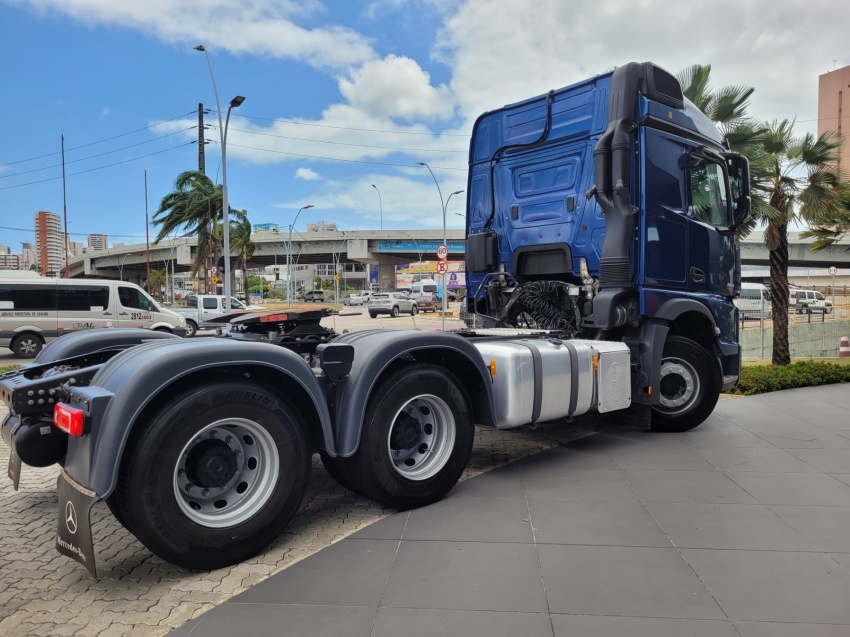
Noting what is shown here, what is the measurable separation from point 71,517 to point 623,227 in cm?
507

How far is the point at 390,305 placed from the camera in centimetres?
3862

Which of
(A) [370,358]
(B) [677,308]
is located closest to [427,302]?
(B) [677,308]

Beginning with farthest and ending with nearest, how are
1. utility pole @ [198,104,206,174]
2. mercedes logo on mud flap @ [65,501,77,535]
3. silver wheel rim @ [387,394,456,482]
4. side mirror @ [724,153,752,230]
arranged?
utility pole @ [198,104,206,174] → side mirror @ [724,153,752,230] → silver wheel rim @ [387,394,456,482] → mercedes logo on mud flap @ [65,501,77,535]

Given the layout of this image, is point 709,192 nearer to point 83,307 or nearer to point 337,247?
point 83,307

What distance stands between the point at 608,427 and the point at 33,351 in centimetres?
1573

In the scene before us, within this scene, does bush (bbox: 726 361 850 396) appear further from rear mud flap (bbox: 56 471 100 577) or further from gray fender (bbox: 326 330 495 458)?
rear mud flap (bbox: 56 471 100 577)

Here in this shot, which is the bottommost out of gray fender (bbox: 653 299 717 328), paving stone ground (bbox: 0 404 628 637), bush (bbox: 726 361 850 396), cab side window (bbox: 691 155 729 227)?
A: paving stone ground (bbox: 0 404 628 637)

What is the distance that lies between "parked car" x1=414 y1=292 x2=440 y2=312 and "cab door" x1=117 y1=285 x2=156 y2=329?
2751 cm

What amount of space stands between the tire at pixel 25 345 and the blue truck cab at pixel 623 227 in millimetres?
14046

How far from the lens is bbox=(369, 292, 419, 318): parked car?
37875mm

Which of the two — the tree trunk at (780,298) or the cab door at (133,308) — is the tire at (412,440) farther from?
the cab door at (133,308)

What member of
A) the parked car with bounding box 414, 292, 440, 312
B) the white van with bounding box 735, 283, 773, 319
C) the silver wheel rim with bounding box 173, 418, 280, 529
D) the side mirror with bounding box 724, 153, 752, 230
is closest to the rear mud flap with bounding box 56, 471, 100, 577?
the silver wheel rim with bounding box 173, 418, 280, 529

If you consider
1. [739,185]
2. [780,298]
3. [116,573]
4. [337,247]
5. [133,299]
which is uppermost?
[337,247]

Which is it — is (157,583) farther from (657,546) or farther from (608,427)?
(608,427)
